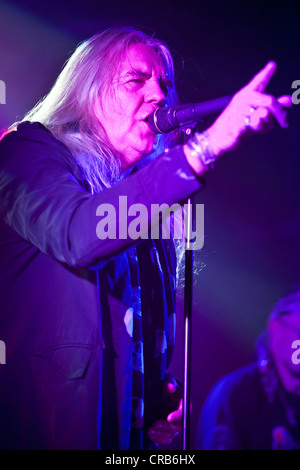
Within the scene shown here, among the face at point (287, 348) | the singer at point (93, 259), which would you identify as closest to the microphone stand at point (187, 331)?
the singer at point (93, 259)

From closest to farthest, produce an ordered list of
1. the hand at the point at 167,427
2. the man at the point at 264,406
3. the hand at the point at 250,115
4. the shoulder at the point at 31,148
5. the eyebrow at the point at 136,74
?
the hand at the point at 250,115 < the shoulder at the point at 31,148 < the hand at the point at 167,427 < the eyebrow at the point at 136,74 < the man at the point at 264,406

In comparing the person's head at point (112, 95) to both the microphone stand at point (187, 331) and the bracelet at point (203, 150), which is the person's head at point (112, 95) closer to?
the microphone stand at point (187, 331)

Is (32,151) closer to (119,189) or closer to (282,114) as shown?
(119,189)

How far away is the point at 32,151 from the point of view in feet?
3.27

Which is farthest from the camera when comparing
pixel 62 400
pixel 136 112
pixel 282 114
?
pixel 136 112

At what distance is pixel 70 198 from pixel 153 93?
0.73m

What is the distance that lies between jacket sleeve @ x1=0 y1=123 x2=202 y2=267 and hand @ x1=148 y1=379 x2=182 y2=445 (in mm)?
746

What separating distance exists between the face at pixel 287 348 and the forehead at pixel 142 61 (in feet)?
3.78

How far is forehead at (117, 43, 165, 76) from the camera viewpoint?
148cm

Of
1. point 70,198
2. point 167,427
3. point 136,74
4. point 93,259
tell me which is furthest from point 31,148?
point 167,427

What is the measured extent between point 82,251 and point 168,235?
0.84m

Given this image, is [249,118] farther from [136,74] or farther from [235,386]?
[235,386]

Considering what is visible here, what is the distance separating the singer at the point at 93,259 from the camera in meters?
0.79

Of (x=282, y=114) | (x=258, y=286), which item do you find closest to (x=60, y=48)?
(x=258, y=286)
